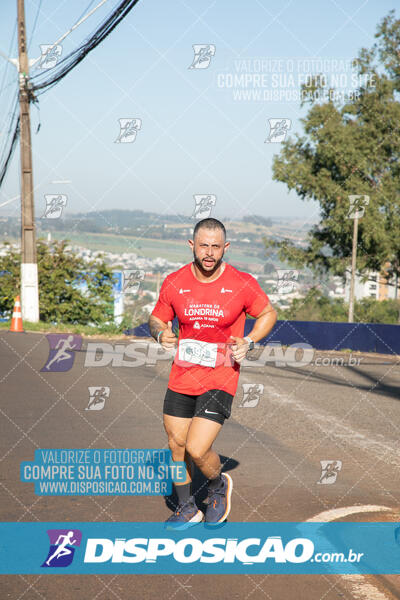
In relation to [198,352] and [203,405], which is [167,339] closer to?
[198,352]

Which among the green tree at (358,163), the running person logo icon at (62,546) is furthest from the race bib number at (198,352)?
the green tree at (358,163)

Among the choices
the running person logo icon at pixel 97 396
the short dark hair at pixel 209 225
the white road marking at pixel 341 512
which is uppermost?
the short dark hair at pixel 209 225

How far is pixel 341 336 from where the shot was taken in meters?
23.3

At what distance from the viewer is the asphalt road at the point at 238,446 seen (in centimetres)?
411

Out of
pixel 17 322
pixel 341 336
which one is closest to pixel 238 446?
pixel 17 322

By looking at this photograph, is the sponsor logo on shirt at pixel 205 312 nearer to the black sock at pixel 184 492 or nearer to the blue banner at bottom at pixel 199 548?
the black sock at pixel 184 492

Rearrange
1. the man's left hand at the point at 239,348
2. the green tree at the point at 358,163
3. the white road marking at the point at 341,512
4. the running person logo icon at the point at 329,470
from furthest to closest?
the green tree at the point at 358,163 → the running person logo icon at the point at 329,470 → the white road marking at the point at 341,512 → the man's left hand at the point at 239,348

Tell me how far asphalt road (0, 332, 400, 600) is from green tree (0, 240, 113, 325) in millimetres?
13286

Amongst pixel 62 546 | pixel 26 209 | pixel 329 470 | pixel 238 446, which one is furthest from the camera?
pixel 26 209

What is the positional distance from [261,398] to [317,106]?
34134 millimetres

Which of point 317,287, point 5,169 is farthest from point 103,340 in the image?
point 317,287

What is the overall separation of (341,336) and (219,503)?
18.6 metres

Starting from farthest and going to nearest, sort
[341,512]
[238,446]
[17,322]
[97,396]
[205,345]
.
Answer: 1. [17,322]
2. [97,396]
3. [238,446]
4. [341,512]
5. [205,345]

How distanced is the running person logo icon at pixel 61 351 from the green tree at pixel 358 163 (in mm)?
23063
